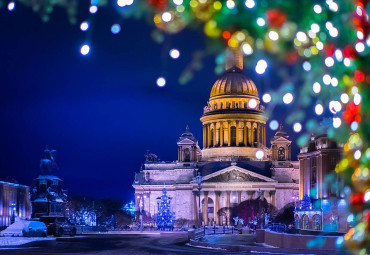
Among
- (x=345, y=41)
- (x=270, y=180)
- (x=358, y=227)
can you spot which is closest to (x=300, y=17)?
(x=345, y=41)

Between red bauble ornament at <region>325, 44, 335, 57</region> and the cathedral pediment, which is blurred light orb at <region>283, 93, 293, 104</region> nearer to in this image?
red bauble ornament at <region>325, 44, 335, 57</region>

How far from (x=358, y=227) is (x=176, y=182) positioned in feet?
393

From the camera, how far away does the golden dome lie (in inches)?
5497

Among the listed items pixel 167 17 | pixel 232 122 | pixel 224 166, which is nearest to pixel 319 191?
pixel 224 166

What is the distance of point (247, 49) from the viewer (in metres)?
6.65

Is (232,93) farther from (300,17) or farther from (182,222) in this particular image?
(300,17)

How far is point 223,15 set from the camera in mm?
6125

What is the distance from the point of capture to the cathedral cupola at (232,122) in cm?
13625

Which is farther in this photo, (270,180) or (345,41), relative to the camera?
(270,180)

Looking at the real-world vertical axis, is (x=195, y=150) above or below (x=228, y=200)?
above

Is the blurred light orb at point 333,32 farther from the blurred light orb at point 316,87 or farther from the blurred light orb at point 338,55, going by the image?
the blurred light orb at point 316,87

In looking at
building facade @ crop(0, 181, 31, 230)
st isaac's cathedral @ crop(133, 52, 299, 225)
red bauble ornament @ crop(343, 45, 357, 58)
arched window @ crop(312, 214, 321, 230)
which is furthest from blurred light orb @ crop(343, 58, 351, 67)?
st isaac's cathedral @ crop(133, 52, 299, 225)

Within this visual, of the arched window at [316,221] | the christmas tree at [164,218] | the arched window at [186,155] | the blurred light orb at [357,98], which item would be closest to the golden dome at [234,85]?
the arched window at [186,155]

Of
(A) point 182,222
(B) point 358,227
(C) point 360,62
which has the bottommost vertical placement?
(A) point 182,222
